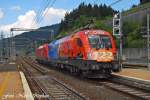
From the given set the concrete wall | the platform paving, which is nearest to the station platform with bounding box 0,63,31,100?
the platform paving

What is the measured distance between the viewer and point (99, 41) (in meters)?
27.5

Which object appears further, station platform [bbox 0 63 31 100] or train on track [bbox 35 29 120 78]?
train on track [bbox 35 29 120 78]

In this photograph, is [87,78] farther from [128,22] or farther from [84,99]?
[128,22]

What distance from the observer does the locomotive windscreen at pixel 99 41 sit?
1074 inches

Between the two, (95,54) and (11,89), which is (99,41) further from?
(11,89)

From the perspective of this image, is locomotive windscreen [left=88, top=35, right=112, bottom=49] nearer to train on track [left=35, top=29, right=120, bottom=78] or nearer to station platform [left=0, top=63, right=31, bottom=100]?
train on track [left=35, top=29, right=120, bottom=78]

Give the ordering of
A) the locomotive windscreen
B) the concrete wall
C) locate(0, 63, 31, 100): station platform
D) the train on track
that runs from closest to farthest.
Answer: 1. locate(0, 63, 31, 100): station platform
2. the train on track
3. the locomotive windscreen
4. the concrete wall

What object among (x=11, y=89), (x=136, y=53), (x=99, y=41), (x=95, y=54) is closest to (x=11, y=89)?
(x=11, y=89)

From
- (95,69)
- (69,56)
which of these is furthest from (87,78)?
(69,56)

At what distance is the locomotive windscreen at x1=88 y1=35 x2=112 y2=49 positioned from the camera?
27281mm

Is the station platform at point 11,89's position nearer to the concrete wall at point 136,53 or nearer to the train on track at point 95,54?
the train on track at point 95,54

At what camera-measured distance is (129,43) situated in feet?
266

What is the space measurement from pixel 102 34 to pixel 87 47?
1.63m

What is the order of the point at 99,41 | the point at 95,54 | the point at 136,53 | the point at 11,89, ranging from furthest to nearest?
the point at 136,53 → the point at 99,41 → the point at 95,54 → the point at 11,89
